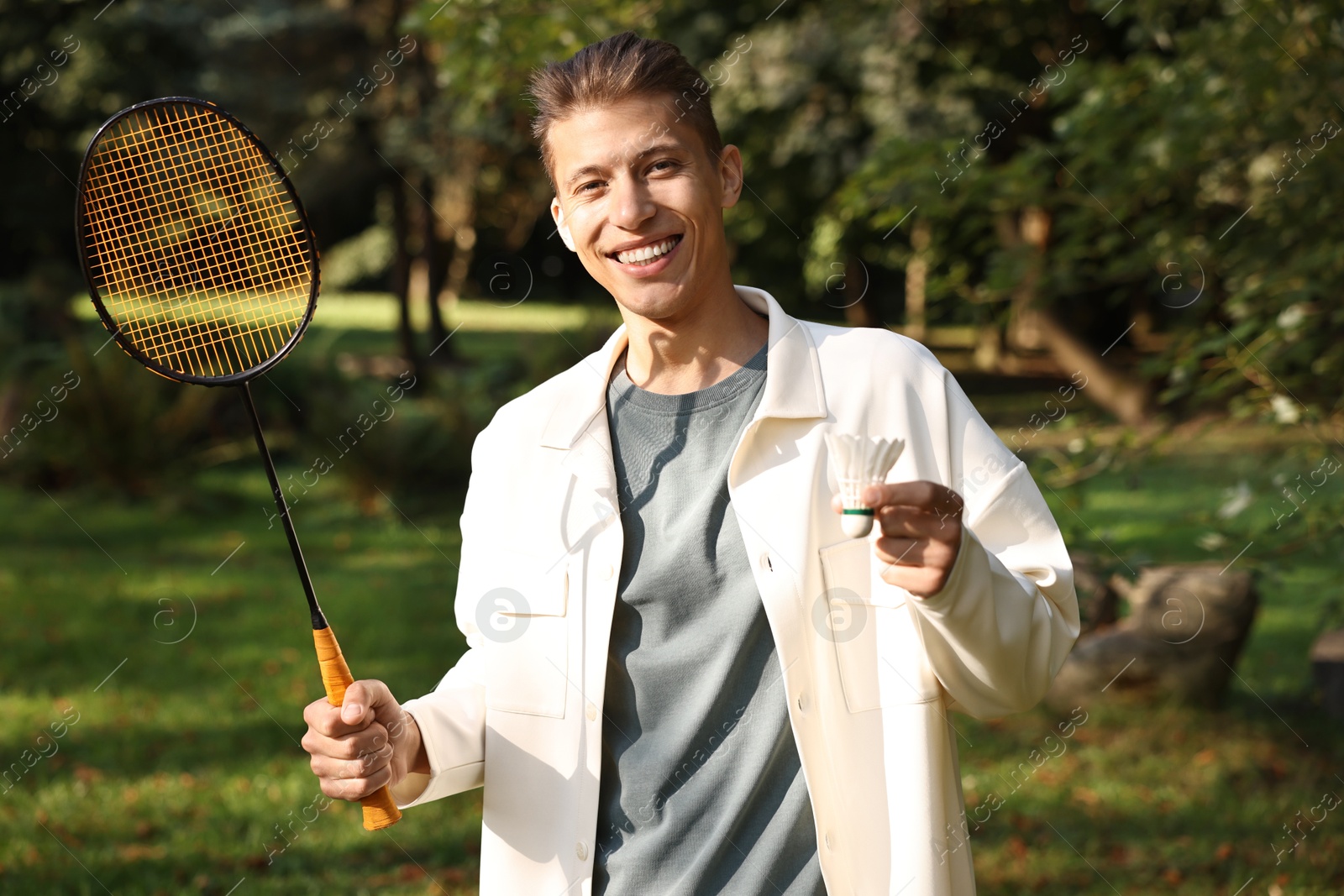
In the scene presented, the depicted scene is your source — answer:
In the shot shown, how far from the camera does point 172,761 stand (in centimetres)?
597

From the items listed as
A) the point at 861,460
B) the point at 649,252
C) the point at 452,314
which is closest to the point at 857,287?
the point at 452,314

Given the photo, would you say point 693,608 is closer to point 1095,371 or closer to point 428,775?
point 428,775

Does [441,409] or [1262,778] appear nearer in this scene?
[1262,778]

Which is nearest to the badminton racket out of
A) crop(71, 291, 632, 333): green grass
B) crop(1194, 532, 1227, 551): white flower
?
crop(1194, 532, 1227, 551): white flower

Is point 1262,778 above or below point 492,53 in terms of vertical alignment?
below

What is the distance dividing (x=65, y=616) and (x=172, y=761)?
2578 millimetres

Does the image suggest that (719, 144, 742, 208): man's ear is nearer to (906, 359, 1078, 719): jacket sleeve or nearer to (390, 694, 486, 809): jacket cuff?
(906, 359, 1078, 719): jacket sleeve

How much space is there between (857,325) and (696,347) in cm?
758

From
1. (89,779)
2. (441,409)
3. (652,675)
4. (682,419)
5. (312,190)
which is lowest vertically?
(89,779)

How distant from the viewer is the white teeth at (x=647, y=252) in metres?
2.07

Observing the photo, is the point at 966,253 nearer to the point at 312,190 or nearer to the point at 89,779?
the point at 89,779

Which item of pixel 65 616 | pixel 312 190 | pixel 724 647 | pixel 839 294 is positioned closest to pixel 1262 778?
pixel 724 647

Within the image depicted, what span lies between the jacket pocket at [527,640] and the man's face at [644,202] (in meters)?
0.51

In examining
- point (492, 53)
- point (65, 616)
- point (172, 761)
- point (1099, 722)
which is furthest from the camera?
point (65, 616)
